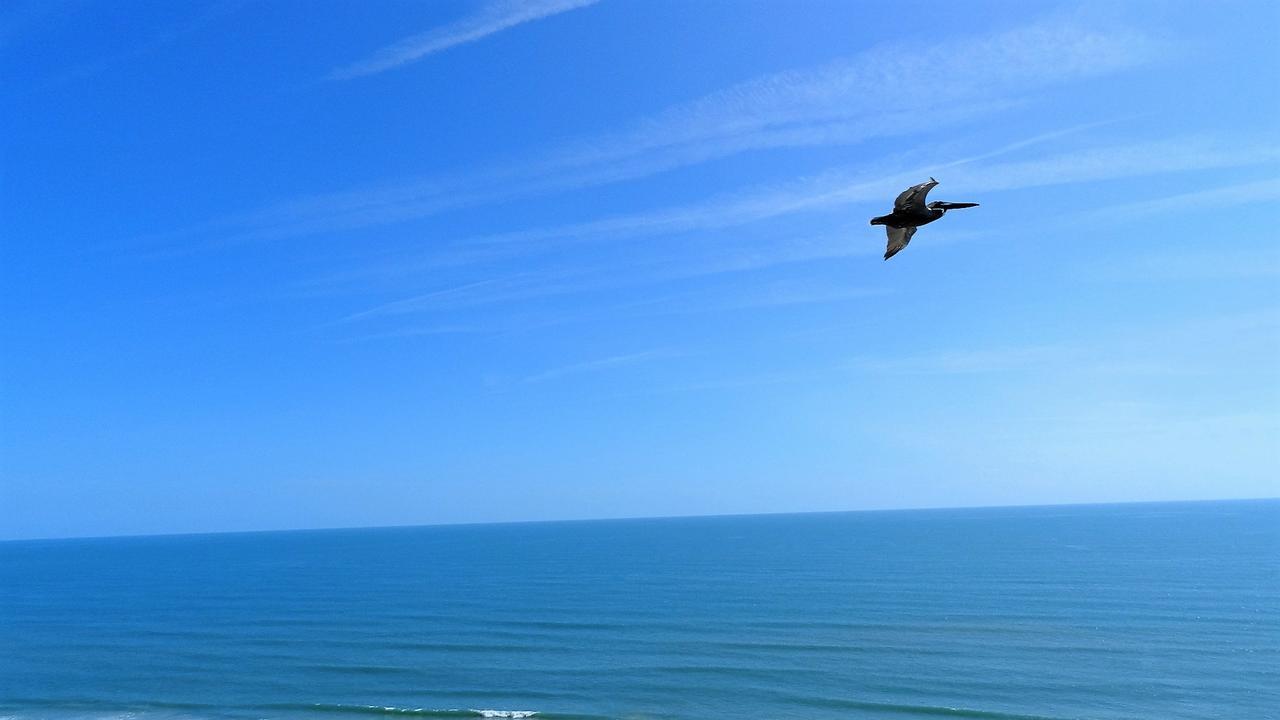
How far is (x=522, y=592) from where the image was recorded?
88438 millimetres

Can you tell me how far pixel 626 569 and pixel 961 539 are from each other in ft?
304

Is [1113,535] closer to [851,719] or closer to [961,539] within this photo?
[961,539]

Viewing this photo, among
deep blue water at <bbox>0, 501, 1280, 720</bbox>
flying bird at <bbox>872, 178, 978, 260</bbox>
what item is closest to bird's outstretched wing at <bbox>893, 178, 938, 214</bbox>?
flying bird at <bbox>872, 178, 978, 260</bbox>

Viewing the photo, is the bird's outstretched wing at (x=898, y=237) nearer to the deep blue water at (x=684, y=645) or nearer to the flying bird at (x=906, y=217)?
the flying bird at (x=906, y=217)

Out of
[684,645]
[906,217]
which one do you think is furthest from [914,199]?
[684,645]

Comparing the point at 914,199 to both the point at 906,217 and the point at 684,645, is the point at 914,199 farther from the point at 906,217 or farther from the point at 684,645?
the point at 684,645

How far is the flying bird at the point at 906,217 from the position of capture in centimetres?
921

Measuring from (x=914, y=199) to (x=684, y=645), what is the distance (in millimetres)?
51273

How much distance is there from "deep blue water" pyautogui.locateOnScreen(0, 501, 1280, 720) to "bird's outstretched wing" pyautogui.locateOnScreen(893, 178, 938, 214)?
36.4 metres

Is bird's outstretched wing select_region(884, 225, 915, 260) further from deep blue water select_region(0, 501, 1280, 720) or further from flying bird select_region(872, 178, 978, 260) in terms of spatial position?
deep blue water select_region(0, 501, 1280, 720)

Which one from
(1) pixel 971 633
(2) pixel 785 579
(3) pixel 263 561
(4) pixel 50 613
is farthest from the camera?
(3) pixel 263 561

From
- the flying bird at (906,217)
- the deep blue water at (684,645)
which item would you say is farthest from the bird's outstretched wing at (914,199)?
the deep blue water at (684,645)

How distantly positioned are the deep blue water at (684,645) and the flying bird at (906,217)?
3610cm

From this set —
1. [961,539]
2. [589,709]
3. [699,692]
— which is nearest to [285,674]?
[589,709]
